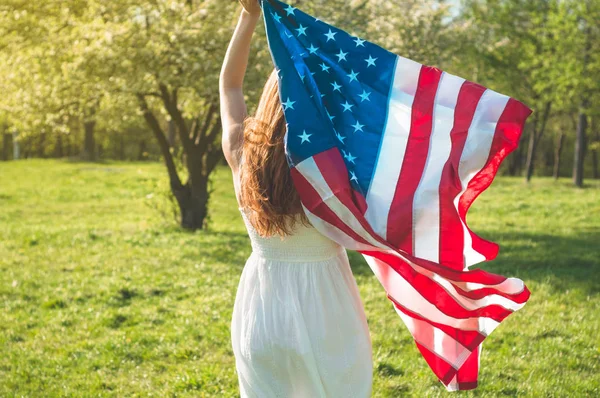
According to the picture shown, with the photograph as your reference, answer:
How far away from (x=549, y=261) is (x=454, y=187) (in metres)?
7.24

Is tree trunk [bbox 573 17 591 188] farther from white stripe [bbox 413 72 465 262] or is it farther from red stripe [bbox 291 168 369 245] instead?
red stripe [bbox 291 168 369 245]

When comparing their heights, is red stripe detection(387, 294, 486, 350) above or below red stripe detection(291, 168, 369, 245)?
below

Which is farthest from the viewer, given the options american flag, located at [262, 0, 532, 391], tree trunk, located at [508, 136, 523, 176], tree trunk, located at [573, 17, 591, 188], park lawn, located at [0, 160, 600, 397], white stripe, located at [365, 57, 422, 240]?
tree trunk, located at [508, 136, 523, 176]

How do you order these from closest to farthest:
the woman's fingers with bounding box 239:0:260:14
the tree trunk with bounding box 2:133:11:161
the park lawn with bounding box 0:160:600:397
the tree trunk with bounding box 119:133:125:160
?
the woman's fingers with bounding box 239:0:260:14
the park lawn with bounding box 0:160:600:397
the tree trunk with bounding box 2:133:11:161
the tree trunk with bounding box 119:133:125:160

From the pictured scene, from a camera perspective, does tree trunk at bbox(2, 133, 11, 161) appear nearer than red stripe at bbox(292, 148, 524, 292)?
No

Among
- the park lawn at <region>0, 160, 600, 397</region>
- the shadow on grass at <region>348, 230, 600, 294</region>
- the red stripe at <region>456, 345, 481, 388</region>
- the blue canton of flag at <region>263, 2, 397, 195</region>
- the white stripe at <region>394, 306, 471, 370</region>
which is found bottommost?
the park lawn at <region>0, 160, 600, 397</region>

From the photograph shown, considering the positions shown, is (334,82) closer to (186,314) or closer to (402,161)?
(402,161)

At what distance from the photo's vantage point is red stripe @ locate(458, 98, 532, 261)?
302 centimetres

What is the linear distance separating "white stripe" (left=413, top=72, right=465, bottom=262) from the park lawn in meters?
2.29

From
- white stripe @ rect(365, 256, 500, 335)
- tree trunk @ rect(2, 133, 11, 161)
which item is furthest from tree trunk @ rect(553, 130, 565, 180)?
tree trunk @ rect(2, 133, 11, 161)

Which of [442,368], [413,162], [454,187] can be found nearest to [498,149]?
[454,187]

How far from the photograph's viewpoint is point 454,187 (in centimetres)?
309

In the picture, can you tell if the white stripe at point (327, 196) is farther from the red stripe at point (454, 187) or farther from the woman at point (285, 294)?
the red stripe at point (454, 187)

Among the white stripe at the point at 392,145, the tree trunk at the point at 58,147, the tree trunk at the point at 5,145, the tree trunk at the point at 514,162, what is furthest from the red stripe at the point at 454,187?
the tree trunk at the point at 5,145
